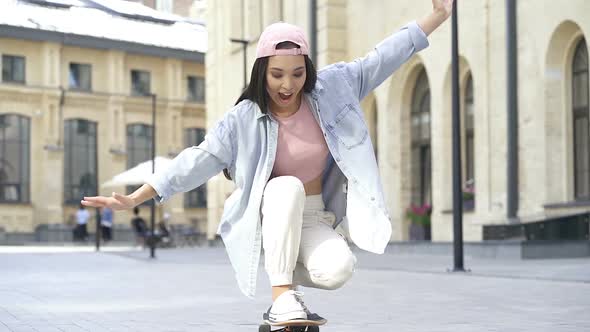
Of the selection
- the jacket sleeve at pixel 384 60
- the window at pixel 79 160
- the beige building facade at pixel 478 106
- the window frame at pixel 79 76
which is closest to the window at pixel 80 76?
the window frame at pixel 79 76

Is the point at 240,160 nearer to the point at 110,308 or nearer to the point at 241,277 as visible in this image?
the point at 241,277

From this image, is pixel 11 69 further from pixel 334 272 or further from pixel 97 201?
pixel 334 272

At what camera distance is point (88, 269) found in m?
18.5

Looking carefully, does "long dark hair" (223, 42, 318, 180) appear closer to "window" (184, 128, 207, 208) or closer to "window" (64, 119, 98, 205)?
"window" (64, 119, 98, 205)

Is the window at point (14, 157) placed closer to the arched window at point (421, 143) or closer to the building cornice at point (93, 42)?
the building cornice at point (93, 42)

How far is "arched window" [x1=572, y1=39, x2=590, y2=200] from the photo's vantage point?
21.4 meters

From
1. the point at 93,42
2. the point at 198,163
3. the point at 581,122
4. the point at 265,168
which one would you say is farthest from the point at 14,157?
the point at 265,168

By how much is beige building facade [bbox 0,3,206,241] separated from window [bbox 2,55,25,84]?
0.16ft

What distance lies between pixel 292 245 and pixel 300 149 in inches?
19.1

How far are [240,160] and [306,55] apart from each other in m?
0.55

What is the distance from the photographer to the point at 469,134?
85.0ft

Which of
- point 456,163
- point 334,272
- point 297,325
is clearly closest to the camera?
point 297,325

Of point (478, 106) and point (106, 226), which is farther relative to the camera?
point (106, 226)

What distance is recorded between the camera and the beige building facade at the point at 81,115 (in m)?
49.9
